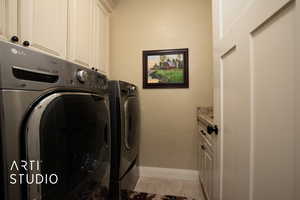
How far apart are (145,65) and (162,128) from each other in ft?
2.94

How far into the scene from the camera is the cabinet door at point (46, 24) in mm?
956

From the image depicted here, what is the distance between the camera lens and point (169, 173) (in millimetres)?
2033

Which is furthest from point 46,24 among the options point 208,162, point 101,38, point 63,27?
point 208,162

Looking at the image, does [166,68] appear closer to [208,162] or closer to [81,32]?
[81,32]

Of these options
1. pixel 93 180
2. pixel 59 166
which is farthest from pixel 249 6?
pixel 93 180

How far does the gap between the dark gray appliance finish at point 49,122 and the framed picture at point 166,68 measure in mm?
1295

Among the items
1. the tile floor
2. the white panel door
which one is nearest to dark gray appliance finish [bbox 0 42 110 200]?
the white panel door

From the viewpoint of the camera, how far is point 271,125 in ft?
1.54

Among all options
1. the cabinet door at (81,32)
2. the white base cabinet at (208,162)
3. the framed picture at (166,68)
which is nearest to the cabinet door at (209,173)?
the white base cabinet at (208,162)

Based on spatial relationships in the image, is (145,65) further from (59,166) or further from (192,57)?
(59,166)

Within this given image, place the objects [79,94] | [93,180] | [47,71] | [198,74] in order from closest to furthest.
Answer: [47,71] → [79,94] → [93,180] → [198,74]

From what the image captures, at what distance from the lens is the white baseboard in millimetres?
1973

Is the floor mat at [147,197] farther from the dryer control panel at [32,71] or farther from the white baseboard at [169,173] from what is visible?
the dryer control panel at [32,71]

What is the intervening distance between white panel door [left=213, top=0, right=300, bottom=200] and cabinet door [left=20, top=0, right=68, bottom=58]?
1190 millimetres
